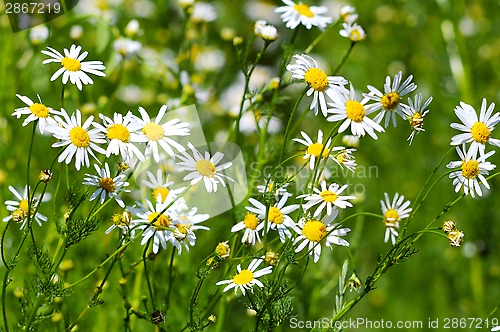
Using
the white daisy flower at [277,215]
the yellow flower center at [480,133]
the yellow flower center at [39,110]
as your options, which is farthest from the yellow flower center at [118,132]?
the yellow flower center at [480,133]

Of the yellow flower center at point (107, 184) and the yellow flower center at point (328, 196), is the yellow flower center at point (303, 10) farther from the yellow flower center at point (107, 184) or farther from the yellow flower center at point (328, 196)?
the yellow flower center at point (107, 184)

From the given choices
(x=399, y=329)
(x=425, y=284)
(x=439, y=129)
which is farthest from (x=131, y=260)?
(x=439, y=129)

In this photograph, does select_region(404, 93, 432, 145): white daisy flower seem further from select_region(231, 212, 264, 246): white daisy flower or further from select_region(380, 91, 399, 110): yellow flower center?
select_region(231, 212, 264, 246): white daisy flower

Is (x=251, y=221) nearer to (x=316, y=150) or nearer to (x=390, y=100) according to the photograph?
(x=316, y=150)

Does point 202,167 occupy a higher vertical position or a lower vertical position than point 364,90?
lower

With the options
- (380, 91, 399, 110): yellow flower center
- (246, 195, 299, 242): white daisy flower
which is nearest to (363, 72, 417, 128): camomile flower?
(380, 91, 399, 110): yellow flower center

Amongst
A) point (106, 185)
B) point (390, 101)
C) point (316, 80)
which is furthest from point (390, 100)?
point (106, 185)
